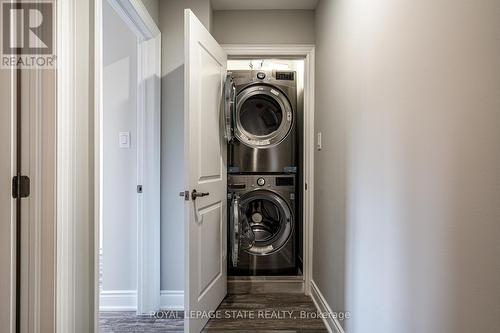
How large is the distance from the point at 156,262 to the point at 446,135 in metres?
2.05

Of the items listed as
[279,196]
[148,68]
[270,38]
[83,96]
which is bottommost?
[279,196]

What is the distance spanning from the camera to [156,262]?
227 cm

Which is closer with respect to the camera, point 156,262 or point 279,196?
point 156,262

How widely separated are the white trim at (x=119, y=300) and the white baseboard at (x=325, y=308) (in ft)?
4.60

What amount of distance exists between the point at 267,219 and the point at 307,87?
1310 mm

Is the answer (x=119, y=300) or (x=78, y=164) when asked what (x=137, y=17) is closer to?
(x=78, y=164)

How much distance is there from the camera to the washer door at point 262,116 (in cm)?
283

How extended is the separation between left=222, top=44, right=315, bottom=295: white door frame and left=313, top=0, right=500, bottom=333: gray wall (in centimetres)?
76

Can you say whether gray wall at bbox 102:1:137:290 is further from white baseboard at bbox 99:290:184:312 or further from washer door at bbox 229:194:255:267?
washer door at bbox 229:194:255:267

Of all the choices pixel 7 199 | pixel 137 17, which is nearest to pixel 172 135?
pixel 137 17

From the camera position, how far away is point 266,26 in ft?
8.46

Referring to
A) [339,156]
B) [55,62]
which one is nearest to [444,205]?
[339,156]

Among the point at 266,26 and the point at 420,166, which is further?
the point at 266,26

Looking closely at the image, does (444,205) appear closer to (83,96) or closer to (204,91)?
(83,96)
